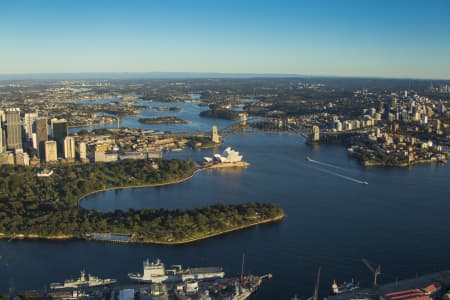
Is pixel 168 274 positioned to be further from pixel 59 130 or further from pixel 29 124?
pixel 29 124

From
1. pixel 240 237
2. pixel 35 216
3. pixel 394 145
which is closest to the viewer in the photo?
pixel 240 237

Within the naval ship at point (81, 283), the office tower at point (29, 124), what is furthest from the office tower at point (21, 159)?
the naval ship at point (81, 283)

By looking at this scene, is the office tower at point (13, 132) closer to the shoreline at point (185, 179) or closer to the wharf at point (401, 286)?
→ the shoreline at point (185, 179)

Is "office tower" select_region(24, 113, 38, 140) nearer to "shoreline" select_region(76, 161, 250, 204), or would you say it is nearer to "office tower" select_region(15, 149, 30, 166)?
"office tower" select_region(15, 149, 30, 166)

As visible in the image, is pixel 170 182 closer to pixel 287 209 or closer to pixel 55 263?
pixel 287 209

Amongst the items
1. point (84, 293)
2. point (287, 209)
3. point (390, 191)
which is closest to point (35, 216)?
point (84, 293)

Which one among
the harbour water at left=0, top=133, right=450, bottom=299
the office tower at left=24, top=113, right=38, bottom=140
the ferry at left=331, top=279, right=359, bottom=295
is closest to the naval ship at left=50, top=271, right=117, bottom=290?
the harbour water at left=0, top=133, right=450, bottom=299

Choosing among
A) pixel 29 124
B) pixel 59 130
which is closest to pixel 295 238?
pixel 59 130
